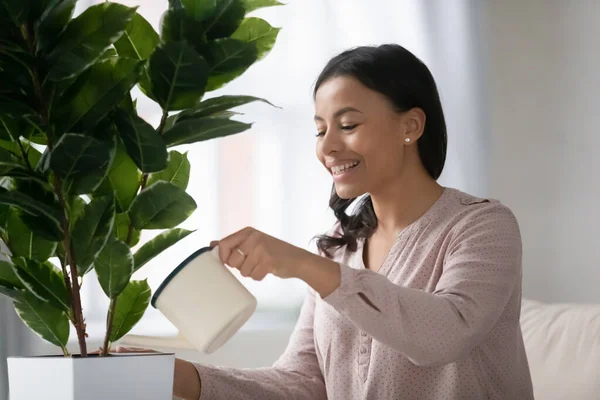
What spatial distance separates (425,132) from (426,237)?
0.82 ft

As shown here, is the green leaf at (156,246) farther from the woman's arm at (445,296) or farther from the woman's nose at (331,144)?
the woman's nose at (331,144)

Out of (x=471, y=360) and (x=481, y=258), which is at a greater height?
(x=481, y=258)

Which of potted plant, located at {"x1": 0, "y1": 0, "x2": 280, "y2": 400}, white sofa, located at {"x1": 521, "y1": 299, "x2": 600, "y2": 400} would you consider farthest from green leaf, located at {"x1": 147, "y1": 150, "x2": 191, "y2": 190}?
white sofa, located at {"x1": 521, "y1": 299, "x2": 600, "y2": 400}

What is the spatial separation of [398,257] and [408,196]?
14cm

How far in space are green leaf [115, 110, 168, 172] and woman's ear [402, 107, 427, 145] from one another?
902 mm

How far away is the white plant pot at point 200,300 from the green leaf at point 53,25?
0.28 meters

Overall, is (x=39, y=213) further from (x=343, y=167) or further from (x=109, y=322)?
(x=343, y=167)

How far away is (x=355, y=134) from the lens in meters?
1.70

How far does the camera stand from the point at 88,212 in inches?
38.4

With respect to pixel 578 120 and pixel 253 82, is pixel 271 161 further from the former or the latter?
pixel 578 120

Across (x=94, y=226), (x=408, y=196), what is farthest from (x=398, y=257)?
(x=94, y=226)

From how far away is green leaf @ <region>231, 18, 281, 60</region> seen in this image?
1055 millimetres

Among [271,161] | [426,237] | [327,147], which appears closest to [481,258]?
[426,237]

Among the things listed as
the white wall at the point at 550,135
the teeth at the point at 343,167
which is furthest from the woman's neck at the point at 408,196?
the white wall at the point at 550,135
